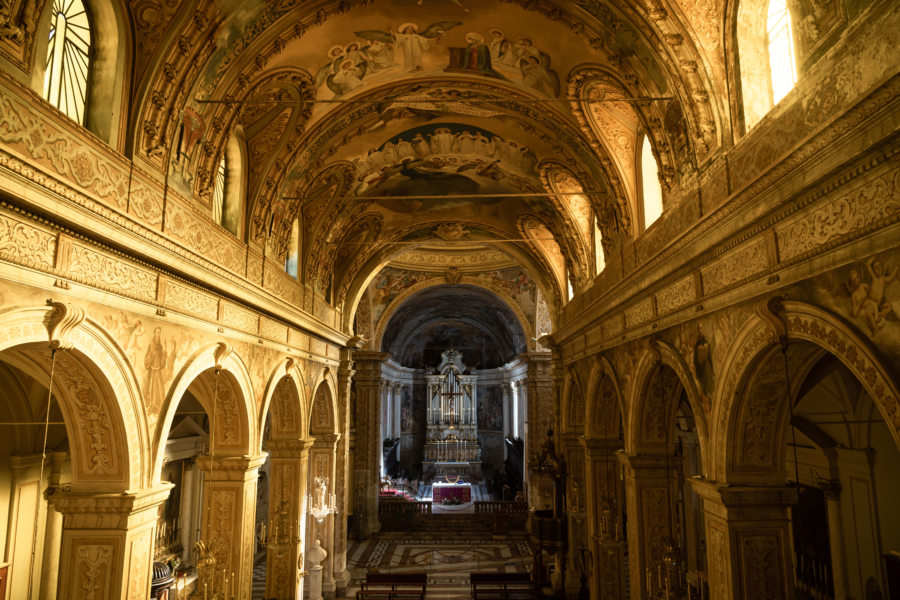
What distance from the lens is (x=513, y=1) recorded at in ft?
27.3

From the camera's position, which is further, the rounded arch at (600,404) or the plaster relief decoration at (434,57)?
the rounded arch at (600,404)

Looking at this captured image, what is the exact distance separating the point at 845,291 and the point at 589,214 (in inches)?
394

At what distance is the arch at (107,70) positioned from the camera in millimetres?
6184

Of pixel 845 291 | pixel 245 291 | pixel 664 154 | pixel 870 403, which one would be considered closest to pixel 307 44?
pixel 245 291

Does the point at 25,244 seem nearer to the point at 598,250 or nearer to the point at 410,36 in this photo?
the point at 410,36

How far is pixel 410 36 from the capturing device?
9.41m

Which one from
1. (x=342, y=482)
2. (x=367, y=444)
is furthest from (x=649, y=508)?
(x=367, y=444)

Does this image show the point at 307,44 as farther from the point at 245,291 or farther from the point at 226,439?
the point at 226,439

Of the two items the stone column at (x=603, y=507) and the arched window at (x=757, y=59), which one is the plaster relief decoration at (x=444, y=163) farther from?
the arched window at (x=757, y=59)

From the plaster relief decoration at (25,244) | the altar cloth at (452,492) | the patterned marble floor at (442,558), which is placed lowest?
the patterned marble floor at (442,558)

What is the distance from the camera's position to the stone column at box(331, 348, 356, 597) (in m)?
18.0

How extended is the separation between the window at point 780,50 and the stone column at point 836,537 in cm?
738

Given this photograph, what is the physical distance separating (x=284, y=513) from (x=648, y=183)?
9.44 metres

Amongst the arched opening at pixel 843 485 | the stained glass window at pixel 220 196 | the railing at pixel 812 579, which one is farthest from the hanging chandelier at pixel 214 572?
the railing at pixel 812 579
